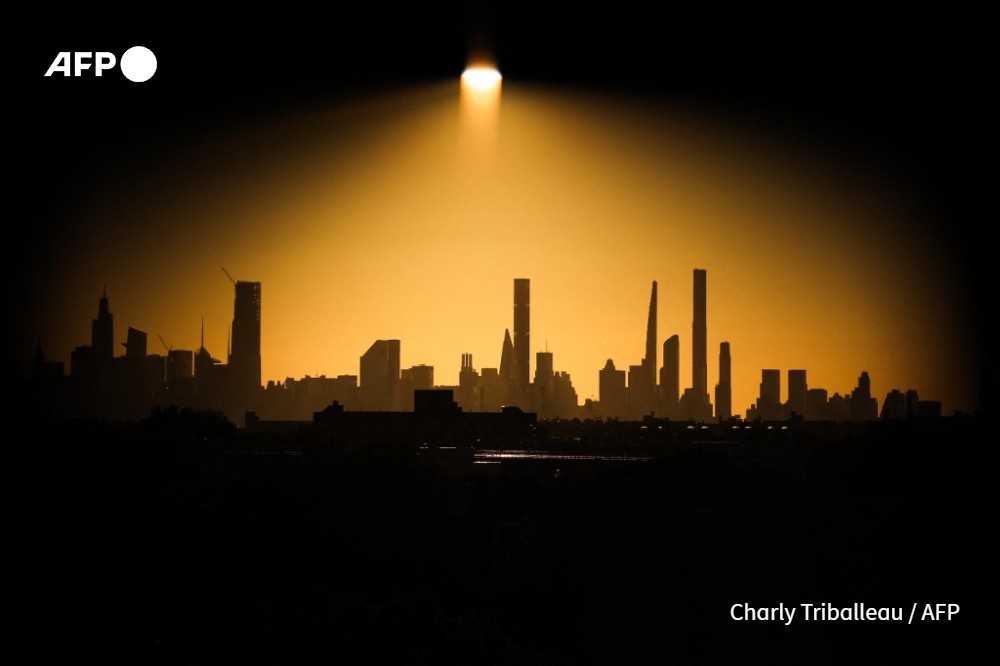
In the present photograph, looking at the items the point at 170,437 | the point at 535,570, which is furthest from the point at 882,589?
the point at 170,437

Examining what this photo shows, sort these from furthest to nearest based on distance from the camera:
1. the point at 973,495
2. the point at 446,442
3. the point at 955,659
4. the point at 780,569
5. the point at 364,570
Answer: the point at 446,442 < the point at 973,495 < the point at 364,570 < the point at 780,569 < the point at 955,659

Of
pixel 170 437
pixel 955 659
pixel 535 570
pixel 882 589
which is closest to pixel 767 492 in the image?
pixel 535 570

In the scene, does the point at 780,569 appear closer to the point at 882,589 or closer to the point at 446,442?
the point at 882,589

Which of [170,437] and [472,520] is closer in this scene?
[472,520]

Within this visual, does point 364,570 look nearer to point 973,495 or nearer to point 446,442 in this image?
point 973,495

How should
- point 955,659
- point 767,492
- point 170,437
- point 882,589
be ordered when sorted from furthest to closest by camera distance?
1. point 170,437
2. point 767,492
3. point 882,589
4. point 955,659

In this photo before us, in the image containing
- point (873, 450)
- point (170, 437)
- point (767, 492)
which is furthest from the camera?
point (170, 437)
